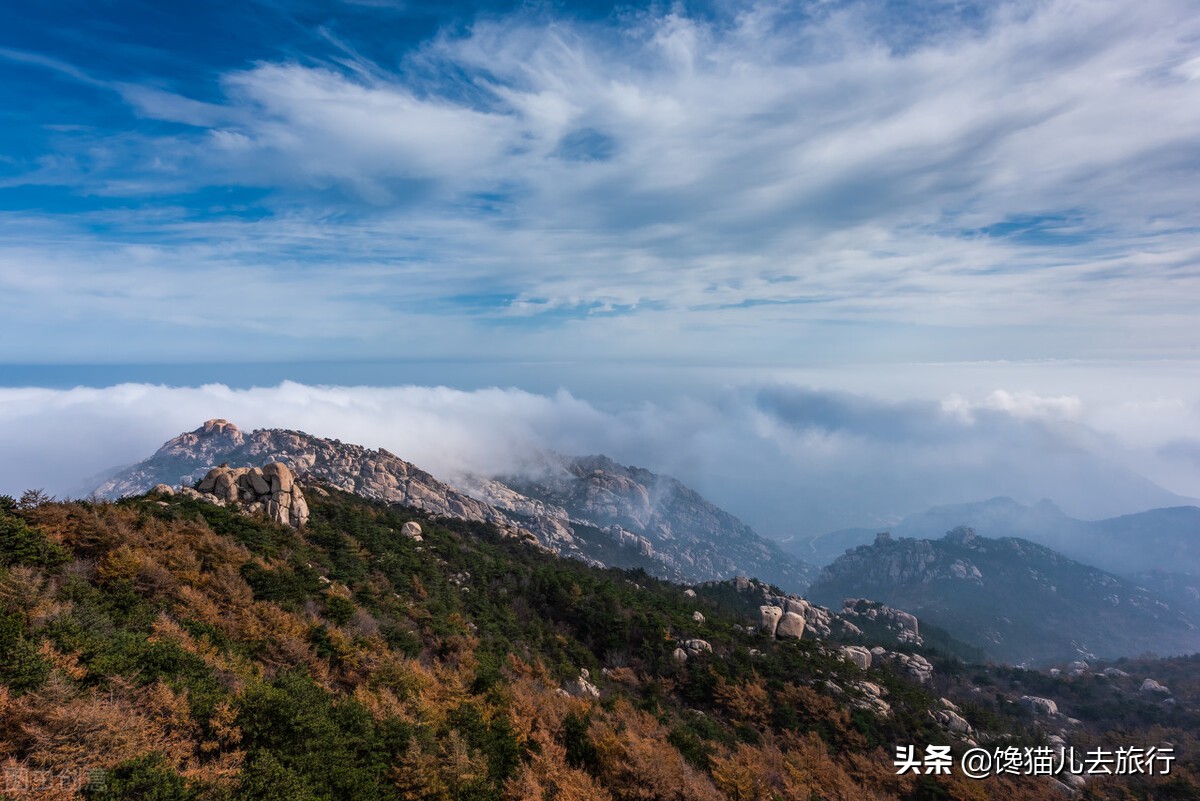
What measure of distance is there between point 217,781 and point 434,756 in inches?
270

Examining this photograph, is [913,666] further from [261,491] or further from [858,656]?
[261,491]

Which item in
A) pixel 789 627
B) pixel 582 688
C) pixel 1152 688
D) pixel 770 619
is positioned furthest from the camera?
pixel 1152 688

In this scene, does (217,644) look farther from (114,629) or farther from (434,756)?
(434,756)

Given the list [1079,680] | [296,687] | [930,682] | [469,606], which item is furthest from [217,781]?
[1079,680]

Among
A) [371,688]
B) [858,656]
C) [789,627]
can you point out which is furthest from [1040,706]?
[371,688]

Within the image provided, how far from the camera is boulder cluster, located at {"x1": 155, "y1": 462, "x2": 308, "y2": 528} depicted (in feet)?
165

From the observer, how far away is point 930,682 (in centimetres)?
8594

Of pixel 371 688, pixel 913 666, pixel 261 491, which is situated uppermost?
pixel 261 491

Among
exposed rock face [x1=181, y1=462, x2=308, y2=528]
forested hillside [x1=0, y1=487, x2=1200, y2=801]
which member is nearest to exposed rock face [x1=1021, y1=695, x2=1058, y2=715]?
forested hillside [x1=0, y1=487, x2=1200, y2=801]

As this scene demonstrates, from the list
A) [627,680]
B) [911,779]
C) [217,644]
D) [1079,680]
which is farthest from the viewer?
[1079,680]

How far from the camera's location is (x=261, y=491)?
51.8 metres

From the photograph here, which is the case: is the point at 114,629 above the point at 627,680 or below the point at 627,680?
above

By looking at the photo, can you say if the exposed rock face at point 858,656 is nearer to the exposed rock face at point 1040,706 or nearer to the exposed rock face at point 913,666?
the exposed rock face at point 913,666

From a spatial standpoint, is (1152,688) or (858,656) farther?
(1152,688)
